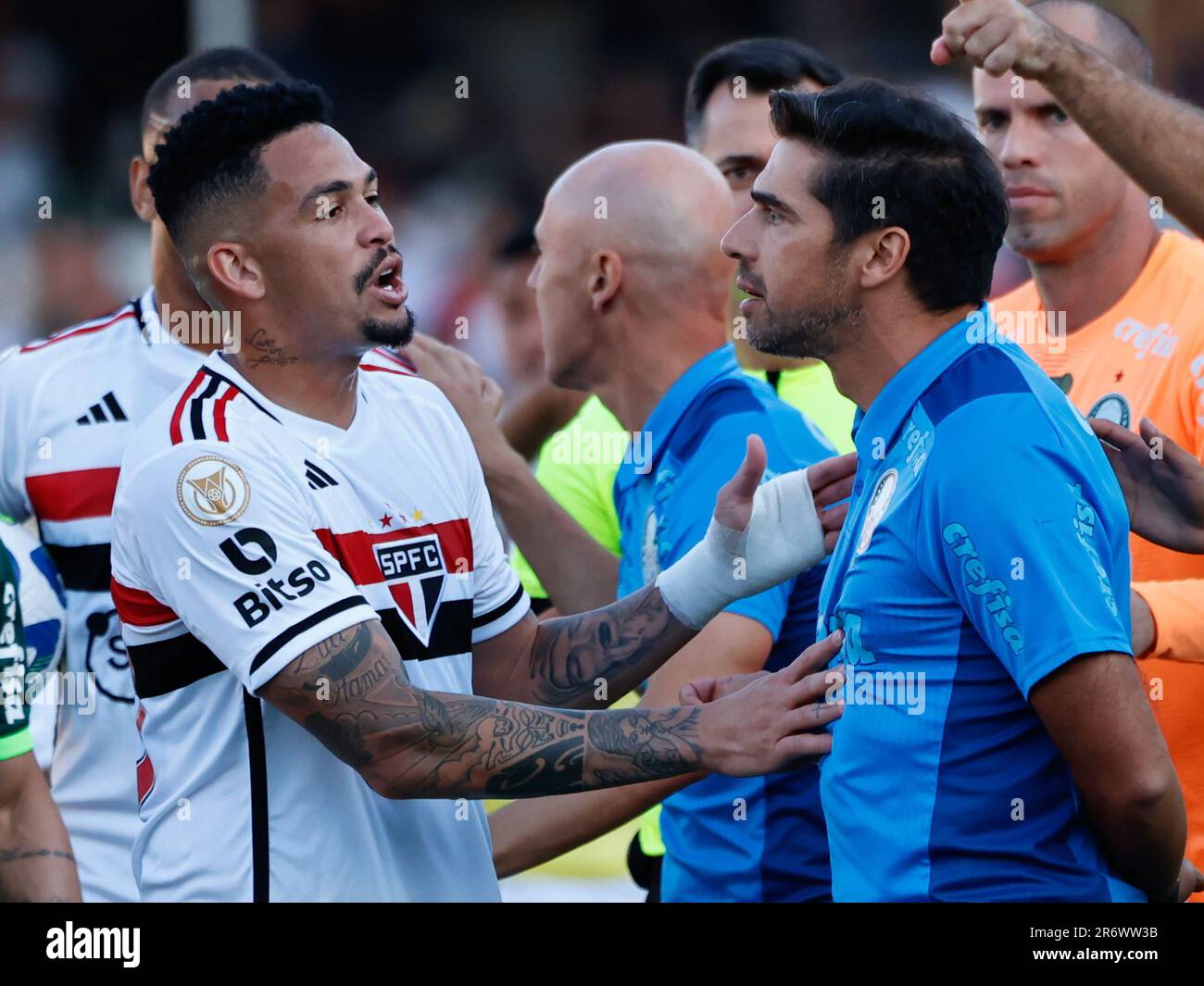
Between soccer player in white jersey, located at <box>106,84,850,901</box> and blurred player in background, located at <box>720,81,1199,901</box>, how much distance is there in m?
0.18

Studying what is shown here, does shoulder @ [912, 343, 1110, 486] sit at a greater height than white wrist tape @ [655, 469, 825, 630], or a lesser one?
greater

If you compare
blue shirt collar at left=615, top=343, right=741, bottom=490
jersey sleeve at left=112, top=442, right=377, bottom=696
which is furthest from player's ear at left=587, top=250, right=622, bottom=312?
jersey sleeve at left=112, top=442, right=377, bottom=696

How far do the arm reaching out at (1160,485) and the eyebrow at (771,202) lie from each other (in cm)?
70

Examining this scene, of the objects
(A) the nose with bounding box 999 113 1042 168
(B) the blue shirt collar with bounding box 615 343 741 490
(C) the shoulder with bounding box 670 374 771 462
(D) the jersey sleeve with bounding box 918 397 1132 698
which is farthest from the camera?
(A) the nose with bounding box 999 113 1042 168

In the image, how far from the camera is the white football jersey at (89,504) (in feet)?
10.9

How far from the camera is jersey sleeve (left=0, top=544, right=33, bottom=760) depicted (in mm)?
2570

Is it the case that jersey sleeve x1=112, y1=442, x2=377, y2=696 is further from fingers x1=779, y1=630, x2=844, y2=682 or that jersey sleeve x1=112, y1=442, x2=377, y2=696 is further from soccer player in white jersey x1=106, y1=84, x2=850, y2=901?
fingers x1=779, y1=630, x2=844, y2=682

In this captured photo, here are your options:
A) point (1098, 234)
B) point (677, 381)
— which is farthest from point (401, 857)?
point (1098, 234)

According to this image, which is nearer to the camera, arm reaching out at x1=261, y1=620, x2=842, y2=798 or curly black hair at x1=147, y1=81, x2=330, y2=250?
arm reaching out at x1=261, y1=620, x2=842, y2=798

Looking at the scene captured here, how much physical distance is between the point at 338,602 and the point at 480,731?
302 mm

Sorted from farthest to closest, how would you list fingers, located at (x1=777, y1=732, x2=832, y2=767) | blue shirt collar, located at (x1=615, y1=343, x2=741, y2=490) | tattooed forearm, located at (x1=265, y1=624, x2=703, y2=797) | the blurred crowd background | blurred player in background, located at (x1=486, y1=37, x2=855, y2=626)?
the blurred crowd background < blurred player in background, located at (x1=486, y1=37, x2=855, y2=626) < blue shirt collar, located at (x1=615, y1=343, x2=741, y2=490) < tattooed forearm, located at (x1=265, y1=624, x2=703, y2=797) < fingers, located at (x1=777, y1=732, x2=832, y2=767)

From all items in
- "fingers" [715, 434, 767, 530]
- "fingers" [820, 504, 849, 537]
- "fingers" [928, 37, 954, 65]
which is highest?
"fingers" [928, 37, 954, 65]

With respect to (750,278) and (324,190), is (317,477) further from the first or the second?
(750,278)
